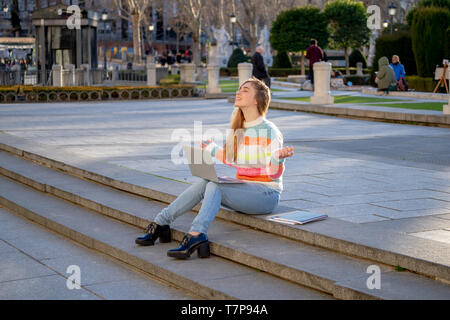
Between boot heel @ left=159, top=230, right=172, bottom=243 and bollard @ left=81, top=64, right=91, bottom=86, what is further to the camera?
bollard @ left=81, top=64, right=91, bottom=86

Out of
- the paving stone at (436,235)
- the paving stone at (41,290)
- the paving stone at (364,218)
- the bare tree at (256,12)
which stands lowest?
the paving stone at (41,290)

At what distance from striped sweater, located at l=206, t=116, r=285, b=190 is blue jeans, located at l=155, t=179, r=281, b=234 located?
93mm

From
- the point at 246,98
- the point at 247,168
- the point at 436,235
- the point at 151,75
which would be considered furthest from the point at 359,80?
the point at 436,235

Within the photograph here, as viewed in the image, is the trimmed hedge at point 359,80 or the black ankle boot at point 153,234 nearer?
the black ankle boot at point 153,234

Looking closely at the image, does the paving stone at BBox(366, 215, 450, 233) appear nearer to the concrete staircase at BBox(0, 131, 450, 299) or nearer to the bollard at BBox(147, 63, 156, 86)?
the concrete staircase at BBox(0, 131, 450, 299)

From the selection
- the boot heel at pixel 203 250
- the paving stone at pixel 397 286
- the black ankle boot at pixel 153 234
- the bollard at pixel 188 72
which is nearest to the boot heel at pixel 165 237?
the black ankle boot at pixel 153 234

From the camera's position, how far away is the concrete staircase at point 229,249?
16.3ft

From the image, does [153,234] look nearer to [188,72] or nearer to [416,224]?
[416,224]

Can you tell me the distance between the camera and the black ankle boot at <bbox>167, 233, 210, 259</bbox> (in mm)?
5871

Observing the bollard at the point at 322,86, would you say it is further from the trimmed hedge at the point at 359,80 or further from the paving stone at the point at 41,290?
the trimmed hedge at the point at 359,80

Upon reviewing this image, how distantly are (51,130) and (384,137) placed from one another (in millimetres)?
6752

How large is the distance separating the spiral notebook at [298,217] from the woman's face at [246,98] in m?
0.97

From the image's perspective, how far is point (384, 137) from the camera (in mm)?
14094

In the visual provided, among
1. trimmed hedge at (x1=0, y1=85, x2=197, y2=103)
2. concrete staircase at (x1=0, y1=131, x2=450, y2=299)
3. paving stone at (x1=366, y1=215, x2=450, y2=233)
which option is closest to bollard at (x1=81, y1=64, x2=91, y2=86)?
trimmed hedge at (x1=0, y1=85, x2=197, y2=103)
